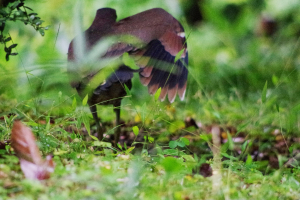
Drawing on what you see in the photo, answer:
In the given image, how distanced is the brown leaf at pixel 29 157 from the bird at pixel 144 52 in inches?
28.3

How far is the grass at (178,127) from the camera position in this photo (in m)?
1.00

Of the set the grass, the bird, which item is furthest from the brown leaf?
the bird

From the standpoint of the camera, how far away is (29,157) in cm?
104

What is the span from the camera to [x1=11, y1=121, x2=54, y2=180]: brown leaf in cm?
98

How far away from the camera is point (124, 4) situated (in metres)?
3.32

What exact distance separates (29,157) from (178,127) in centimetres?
67

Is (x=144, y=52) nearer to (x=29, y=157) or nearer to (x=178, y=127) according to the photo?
(x=178, y=127)

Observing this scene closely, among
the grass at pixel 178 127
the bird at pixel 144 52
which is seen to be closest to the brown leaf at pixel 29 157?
the grass at pixel 178 127


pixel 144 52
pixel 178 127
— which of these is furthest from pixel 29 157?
pixel 144 52

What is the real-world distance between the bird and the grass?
11 centimetres

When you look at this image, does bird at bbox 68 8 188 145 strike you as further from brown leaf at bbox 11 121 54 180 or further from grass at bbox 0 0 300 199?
brown leaf at bbox 11 121 54 180

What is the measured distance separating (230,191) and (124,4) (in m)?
2.57

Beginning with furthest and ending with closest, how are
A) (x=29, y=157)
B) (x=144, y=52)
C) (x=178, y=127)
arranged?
(x=144, y=52) → (x=178, y=127) → (x=29, y=157)

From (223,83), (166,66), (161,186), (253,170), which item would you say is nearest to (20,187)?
(161,186)
